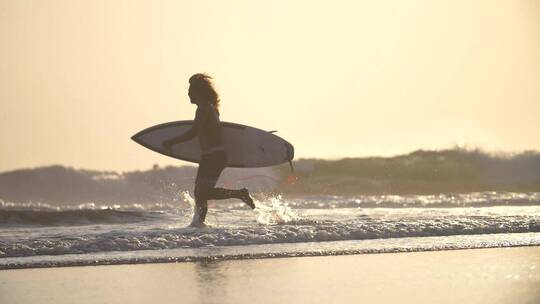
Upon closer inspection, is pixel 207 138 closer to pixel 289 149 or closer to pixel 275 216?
pixel 275 216

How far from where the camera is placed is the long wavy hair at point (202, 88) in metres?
13.8

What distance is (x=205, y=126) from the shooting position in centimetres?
1384

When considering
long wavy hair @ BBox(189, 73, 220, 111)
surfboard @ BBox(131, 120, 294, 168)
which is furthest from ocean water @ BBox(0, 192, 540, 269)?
long wavy hair @ BBox(189, 73, 220, 111)

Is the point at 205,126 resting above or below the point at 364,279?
above

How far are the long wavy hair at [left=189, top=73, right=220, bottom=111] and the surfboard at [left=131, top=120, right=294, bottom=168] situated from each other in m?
2.09

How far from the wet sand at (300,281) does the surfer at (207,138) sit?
4.36 m

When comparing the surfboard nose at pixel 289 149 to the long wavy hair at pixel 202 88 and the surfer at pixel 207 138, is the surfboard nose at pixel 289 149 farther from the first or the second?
the long wavy hair at pixel 202 88

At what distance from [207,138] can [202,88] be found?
0.65 metres

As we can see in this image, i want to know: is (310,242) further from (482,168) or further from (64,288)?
(482,168)

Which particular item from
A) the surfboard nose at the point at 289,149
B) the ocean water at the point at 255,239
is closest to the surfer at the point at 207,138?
the ocean water at the point at 255,239

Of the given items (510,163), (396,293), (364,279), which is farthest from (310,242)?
(510,163)

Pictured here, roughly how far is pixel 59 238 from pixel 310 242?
2.67 metres

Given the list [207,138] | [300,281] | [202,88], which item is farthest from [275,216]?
[300,281]

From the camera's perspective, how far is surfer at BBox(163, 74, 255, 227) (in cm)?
1380
